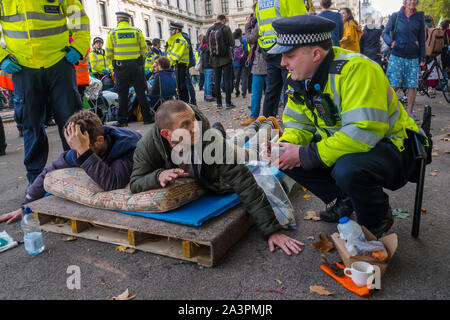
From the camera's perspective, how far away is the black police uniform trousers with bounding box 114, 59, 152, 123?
7469 millimetres

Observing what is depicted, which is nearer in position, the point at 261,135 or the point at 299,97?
the point at 299,97

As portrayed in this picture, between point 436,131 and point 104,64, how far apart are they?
856cm

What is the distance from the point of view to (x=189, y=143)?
2.49m

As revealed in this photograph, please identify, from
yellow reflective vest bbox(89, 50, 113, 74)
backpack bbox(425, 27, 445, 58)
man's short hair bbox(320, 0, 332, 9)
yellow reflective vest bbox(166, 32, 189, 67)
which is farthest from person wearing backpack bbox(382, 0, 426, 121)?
yellow reflective vest bbox(89, 50, 113, 74)

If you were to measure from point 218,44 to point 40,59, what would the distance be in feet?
18.5

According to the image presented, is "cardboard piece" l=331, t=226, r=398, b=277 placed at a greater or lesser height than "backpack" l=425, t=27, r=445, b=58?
lesser

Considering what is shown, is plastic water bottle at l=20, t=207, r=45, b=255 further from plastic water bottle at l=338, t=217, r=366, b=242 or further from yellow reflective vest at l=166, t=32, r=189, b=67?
yellow reflective vest at l=166, t=32, r=189, b=67

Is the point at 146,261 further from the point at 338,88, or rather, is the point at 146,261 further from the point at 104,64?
the point at 104,64

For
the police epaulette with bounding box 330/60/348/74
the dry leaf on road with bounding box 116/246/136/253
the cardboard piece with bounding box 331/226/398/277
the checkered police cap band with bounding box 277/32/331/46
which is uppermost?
the checkered police cap band with bounding box 277/32/331/46

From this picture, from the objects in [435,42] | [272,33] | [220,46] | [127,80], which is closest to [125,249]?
[272,33]

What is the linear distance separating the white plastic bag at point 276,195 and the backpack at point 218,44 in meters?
5.81

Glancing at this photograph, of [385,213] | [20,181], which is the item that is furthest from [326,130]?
[20,181]

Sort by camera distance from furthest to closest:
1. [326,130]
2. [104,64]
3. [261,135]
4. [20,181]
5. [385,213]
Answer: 1. [104,64]
2. [20,181]
3. [261,135]
4. [326,130]
5. [385,213]

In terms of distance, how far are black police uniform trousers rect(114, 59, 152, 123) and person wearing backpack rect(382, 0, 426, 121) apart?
499cm
